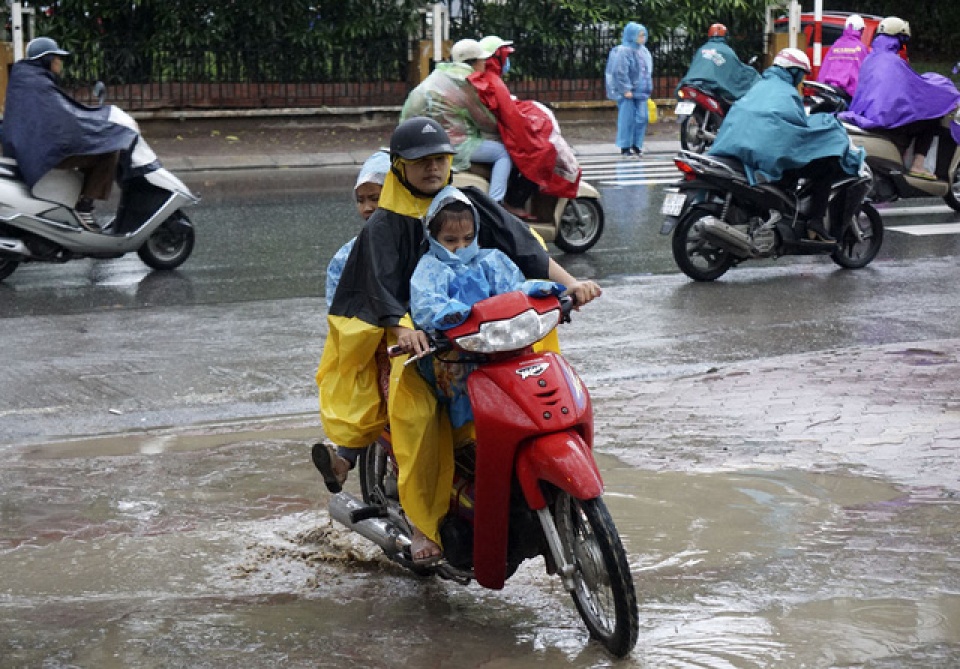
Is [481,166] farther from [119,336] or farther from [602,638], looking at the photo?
[602,638]

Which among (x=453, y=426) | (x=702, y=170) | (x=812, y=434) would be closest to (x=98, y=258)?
(x=702, y=170)

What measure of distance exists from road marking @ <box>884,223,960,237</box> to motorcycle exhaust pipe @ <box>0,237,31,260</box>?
8.09 metres

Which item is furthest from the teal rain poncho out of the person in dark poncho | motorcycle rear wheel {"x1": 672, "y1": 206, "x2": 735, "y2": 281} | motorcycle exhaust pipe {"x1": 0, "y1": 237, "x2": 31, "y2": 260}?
motorcycle exhaust pipe {"x1": 0, "y1": 237, "x2": 31, "y2": 260}

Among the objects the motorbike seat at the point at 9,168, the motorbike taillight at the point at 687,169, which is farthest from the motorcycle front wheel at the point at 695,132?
the motorbike seat at the point at 9,168

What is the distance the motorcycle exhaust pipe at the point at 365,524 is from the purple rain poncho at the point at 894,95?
10.5 meters

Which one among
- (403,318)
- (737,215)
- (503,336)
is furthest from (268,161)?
(503,336)

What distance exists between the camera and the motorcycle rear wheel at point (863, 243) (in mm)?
12023

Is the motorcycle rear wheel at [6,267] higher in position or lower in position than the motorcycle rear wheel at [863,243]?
lower

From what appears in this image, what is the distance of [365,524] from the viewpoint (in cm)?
529

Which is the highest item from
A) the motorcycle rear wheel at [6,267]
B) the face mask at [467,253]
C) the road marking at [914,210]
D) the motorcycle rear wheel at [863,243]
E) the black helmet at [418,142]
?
the black helmet at [418,142]

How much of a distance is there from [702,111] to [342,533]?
591 inches

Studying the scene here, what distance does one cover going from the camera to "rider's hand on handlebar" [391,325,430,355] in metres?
4.49

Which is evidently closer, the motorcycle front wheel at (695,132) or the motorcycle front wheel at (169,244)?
the motorcycle front wheel at (169,244)

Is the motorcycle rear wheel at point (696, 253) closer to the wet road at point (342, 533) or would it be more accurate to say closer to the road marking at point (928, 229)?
the wet road at point (342, 533)
